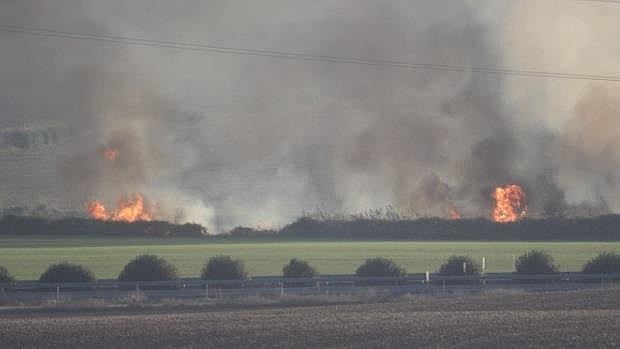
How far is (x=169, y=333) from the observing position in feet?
109

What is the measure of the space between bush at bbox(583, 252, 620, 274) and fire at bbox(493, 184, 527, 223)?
27.1 m

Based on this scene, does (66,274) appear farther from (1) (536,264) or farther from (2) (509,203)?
(2) (509,203)

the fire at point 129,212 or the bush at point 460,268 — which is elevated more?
the fire at point 129,212

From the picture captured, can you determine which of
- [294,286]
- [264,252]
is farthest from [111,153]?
[294,286]

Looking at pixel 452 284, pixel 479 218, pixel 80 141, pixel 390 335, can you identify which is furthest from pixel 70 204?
pixel 390 335

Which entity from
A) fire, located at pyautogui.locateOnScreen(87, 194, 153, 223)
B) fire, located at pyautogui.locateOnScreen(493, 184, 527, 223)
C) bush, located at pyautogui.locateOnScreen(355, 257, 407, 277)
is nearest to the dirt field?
bush, located at pyautogui.locateOnScreen(355, 257, 407, 277)

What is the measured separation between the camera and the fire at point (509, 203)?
79.4 metres

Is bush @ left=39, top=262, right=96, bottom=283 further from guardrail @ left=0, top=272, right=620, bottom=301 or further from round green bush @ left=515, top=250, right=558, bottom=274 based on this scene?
round green bush @ left=515, top=250, right=558, bottom=274

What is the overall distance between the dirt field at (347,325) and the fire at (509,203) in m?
36.5

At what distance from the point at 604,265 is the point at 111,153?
42969mm

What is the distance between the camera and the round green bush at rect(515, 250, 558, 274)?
51.0 meters

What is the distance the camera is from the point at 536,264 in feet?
168

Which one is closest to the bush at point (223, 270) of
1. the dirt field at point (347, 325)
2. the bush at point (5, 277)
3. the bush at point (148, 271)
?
the bush at point (148, 271)

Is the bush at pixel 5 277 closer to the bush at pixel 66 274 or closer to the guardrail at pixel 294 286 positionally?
the guardrail at pixel 294 286
